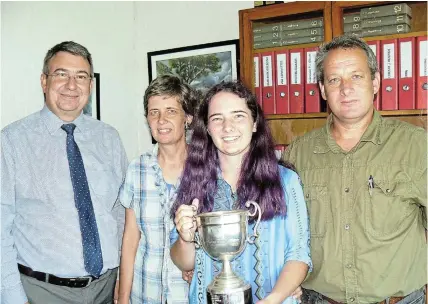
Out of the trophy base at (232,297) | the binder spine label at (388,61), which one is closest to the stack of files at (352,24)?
the binder spine label at (388,61)

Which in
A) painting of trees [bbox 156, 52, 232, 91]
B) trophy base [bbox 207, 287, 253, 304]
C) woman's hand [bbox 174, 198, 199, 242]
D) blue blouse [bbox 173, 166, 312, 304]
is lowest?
trophy base [bbox 207, 287, 253, 304]

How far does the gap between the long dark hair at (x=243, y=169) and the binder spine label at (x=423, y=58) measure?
43.4 inches

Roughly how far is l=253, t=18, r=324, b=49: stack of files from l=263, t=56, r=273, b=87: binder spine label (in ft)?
0.28

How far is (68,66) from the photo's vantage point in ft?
6.67

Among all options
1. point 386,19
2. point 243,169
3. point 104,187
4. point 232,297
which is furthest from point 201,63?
point 232,297

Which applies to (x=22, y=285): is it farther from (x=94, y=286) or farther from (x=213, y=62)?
(x=213, y=62)

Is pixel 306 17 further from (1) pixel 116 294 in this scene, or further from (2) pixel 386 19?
(1) pixel 116 294

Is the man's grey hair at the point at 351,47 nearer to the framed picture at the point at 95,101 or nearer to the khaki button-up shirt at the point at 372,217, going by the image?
the khaki button-up shirt at the point at 372,217

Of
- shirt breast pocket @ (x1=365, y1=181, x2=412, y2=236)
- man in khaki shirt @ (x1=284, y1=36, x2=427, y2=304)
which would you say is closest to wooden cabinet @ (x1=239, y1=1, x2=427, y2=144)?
man in khaki shirt @ (x1=284, y1=36, x2=427, y2=304)

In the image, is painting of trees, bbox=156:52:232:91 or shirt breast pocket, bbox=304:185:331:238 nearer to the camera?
shirt breast pocket, bbox=304:185:331:238

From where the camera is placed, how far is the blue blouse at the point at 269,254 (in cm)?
151

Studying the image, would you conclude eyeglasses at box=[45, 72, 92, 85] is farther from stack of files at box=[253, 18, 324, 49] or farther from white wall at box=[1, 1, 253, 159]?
stack of files at box=[253, 18, 324, 49]

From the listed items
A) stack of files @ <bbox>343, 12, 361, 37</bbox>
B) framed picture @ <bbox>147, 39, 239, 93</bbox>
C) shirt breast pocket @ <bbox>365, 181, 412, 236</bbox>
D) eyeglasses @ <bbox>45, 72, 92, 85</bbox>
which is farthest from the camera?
framed picture @ <bbox>147, 39, 239, 93</bbox>

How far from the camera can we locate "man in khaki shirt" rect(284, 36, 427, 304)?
1.61 meters
